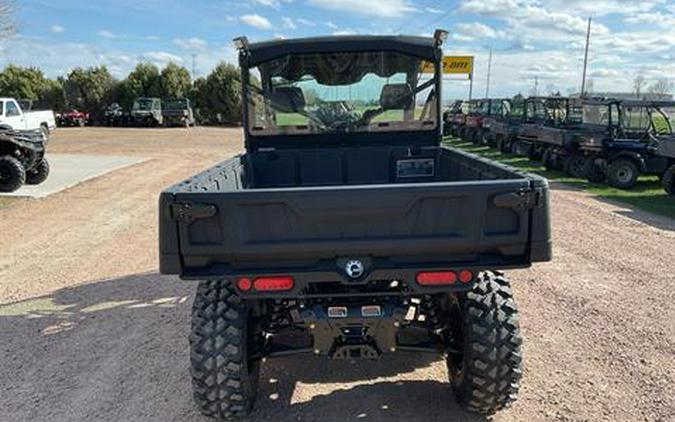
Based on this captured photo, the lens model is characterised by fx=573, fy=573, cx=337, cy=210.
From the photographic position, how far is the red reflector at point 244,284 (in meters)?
2.91

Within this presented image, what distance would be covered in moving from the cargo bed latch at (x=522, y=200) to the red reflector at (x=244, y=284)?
1.29m

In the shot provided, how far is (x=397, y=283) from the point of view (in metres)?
3.22

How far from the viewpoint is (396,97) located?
16.5 ft

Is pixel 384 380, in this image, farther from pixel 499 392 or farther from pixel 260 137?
pixel 260 137

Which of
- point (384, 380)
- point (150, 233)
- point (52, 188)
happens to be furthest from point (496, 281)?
point (52, 188)

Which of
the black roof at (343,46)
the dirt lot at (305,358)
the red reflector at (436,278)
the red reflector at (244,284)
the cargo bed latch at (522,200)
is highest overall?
the black roof at (343,46)

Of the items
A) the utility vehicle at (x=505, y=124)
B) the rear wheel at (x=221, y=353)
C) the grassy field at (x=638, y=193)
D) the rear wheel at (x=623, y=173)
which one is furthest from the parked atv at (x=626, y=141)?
the rear wheel at (x=221, y=353)

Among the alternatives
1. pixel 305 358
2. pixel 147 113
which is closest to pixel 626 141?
pixel 305 358

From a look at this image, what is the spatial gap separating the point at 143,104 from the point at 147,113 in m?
1.16

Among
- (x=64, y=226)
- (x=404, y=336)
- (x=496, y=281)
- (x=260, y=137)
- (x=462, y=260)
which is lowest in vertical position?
(x=64, y=226)

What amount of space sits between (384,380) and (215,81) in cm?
4626

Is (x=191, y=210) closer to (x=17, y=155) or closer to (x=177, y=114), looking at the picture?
(x=17, y=155)

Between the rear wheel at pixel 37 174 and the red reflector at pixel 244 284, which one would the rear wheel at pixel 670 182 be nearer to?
the red reflector at pixel 244 284

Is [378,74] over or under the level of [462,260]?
over
